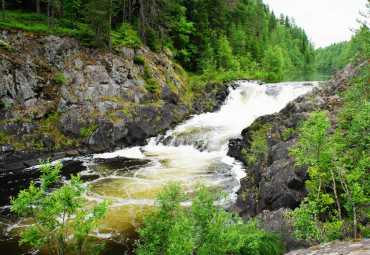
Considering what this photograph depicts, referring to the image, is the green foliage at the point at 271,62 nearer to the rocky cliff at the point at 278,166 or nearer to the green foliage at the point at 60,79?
the rocky cliff at the point at 278,166

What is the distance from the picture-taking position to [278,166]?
29.2 ft

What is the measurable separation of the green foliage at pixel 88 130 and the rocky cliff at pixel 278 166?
10.1 meters

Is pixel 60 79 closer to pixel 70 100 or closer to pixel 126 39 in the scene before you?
pixel 70 100

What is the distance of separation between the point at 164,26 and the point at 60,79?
54.0 ft

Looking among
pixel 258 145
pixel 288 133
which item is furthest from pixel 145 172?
pixel 288 133

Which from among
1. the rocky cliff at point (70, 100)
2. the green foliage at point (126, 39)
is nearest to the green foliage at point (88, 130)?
the rocky cliff at point (70, 100)

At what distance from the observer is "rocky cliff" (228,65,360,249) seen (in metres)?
7.33

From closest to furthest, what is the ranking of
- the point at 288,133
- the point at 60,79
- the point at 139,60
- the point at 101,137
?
the point at 288,133, the point at 101,137, the point at 60,79, the point at 139,60

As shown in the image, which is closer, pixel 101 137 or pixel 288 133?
pixel 288 133

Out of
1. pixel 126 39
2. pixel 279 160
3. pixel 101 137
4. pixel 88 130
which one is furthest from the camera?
pixel 126 39

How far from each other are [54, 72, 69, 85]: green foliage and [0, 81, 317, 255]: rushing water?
6450 mm

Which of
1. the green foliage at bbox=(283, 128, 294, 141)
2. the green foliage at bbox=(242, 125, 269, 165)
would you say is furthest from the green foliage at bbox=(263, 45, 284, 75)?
the green foliage at bbox=(283, 128, 294, 141)

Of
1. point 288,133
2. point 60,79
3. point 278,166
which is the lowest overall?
point 278,166

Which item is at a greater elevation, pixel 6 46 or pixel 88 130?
pixel 6 46
